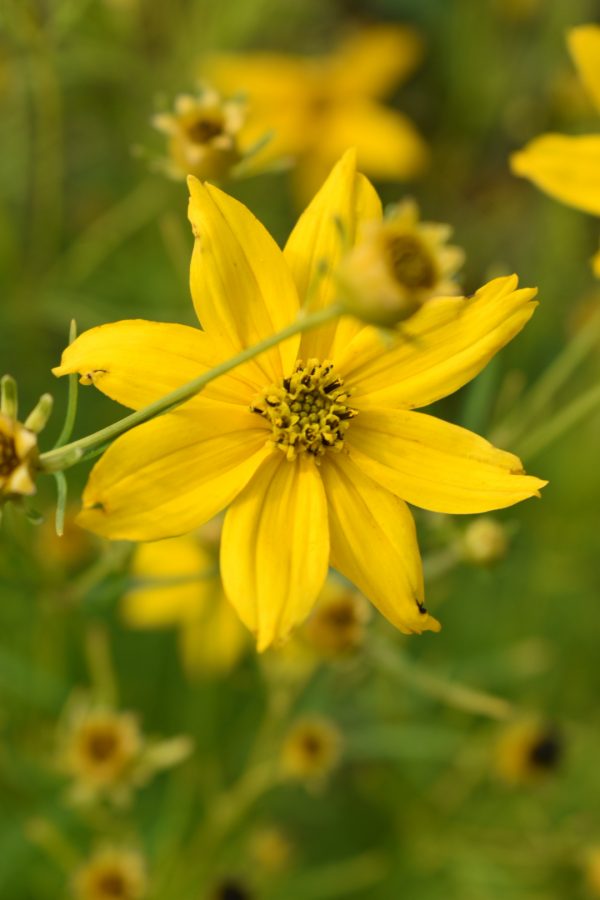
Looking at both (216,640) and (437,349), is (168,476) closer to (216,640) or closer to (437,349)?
(437,349)

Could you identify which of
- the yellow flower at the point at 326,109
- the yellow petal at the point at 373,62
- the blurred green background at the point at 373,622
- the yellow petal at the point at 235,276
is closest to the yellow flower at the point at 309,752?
the blurred green background at the point at 373,622

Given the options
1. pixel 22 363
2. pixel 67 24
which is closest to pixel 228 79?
pixel 22 363

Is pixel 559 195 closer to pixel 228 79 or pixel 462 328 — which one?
pixel 462 328

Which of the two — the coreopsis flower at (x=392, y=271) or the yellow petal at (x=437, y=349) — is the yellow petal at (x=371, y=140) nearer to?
the yellow petal at (x=437, y=349)

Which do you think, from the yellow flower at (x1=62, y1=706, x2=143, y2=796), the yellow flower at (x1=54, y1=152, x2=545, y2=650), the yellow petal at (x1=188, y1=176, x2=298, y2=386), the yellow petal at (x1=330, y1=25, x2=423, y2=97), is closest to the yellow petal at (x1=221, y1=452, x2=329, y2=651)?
the yellow flower at (x1=54, y1=152, x2=545, y2=650)

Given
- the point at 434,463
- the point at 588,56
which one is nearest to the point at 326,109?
the point at 588,56
